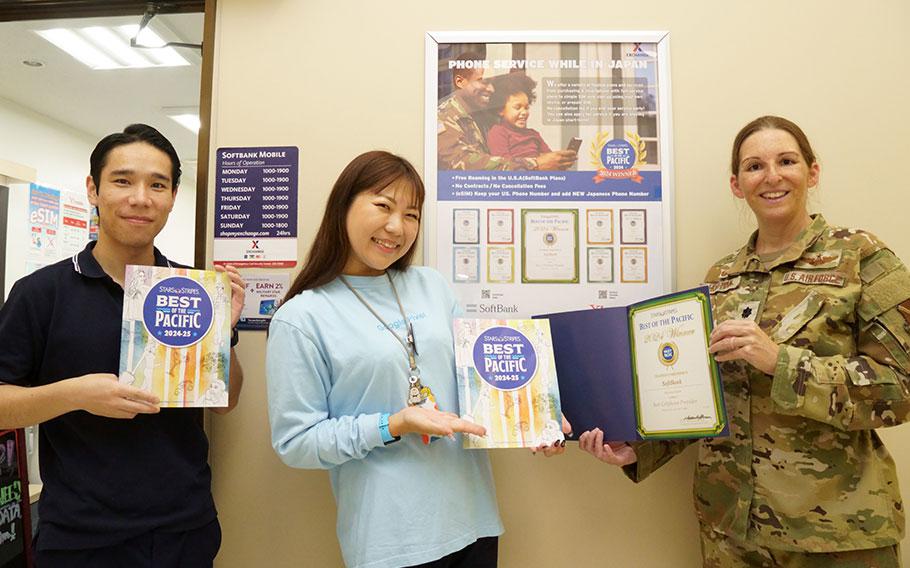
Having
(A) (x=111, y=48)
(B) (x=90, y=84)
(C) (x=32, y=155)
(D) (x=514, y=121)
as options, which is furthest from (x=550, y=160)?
(C) (x=32, y=155)

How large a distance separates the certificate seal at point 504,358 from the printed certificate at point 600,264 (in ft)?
1.73

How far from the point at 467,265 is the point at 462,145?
0.40m

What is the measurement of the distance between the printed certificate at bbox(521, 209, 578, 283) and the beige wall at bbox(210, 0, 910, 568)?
1.21 ft

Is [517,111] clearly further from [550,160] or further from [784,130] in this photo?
[784,130]

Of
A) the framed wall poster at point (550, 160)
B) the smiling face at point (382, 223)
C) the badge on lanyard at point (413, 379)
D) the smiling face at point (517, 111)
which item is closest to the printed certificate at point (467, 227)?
the framed wall poster at point (550, 160)

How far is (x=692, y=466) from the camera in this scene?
1.78 meters

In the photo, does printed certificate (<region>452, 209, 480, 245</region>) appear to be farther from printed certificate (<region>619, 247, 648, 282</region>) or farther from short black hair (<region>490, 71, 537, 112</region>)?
printed certificate (<region>619, 247, 648, 282</region>)

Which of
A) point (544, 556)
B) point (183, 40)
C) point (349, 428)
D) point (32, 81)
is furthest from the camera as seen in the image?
point (32, 81)

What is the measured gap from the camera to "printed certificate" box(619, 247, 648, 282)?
5.90 ft

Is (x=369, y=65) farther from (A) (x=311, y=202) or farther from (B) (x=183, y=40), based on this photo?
(B) (x=183, y=40)

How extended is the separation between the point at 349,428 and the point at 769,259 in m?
1.21

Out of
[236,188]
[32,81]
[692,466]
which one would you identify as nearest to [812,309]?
[692,466]

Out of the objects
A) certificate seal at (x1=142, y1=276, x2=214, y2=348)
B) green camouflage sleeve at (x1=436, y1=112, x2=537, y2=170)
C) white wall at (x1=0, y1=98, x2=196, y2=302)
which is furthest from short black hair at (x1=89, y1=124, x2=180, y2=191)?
white wall at (x1=0, y1=98, x2=196, y2=302)

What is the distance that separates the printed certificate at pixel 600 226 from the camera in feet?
5.91
